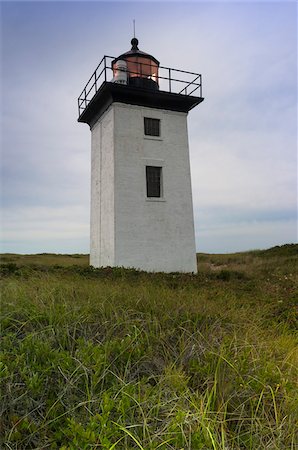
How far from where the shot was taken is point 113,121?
15.8 meters

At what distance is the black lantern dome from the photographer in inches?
656

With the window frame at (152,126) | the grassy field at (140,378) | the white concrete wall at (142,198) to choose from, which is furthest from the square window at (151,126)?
the grassy field at (140,378)

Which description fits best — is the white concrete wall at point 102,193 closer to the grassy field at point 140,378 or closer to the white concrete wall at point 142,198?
the white concrete wall at point 142,198

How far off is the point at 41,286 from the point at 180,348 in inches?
147

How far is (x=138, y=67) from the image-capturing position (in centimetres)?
1697

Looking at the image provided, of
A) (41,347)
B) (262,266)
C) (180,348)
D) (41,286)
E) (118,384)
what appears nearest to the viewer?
(118,384)

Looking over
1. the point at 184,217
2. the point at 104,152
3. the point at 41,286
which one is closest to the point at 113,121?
the point at 104,152

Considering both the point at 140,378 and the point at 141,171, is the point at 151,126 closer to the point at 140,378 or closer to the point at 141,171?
the point at 141,171

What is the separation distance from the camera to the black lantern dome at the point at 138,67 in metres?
16.7

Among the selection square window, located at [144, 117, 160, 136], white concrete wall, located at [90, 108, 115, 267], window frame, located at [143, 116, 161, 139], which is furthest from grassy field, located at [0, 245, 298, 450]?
Answer: square window, located at [144, 117, 160, 136]

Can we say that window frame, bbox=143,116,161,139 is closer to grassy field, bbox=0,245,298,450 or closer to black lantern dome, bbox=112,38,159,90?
black lantern dome, bbox=112,38,159,90

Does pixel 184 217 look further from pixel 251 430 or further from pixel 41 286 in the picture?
pixel 251 430

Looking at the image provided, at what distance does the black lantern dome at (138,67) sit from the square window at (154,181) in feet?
13.1

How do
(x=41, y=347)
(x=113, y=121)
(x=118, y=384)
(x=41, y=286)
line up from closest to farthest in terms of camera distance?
(x=118, y=384)
(x=41, y=347)
(x=41, y=286)
(x=113, y=121)
